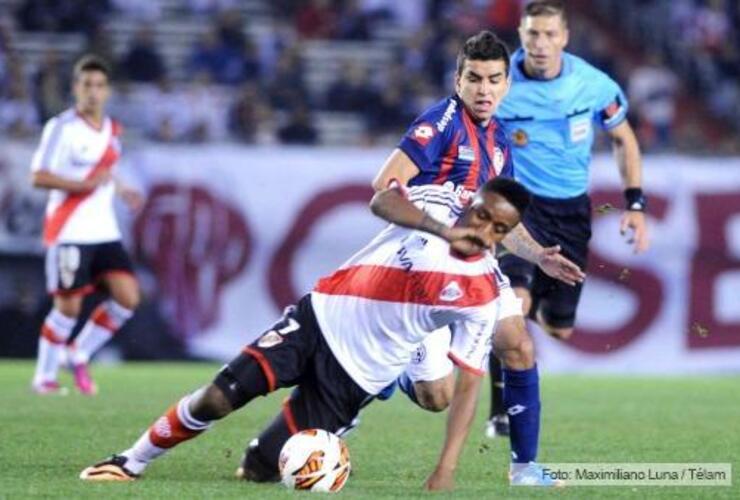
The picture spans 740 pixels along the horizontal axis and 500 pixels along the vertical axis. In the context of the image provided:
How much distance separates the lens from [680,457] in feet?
32.3

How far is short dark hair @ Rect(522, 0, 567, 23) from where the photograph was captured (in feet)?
36.4

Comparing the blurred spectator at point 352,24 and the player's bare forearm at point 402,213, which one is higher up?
the player's bare forearm at point 402,213

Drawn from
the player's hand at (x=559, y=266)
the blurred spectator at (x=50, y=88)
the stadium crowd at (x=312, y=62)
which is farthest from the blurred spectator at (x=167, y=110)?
the player's hand at (x=559, y=266)

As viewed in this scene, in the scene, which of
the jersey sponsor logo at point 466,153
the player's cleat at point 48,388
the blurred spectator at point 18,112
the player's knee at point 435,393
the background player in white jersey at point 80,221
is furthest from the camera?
the blurred spectator at point 18,112

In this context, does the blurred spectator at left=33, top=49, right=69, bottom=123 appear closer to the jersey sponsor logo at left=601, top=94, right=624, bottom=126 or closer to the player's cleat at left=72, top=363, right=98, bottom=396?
the player's cleat at left=72, top=363, right=98, bottom=396

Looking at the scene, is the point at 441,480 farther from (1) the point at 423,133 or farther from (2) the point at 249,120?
(2) the point at 249,120

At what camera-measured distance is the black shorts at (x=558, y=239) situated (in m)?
11.4

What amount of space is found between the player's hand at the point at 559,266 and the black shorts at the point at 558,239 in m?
2.82

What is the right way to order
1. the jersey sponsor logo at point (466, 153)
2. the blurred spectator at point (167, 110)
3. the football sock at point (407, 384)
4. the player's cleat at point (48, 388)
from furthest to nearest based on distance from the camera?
the blurred spectator at point (167, 110), the player's cleat at point (48, 388), the football sock at point (407, 384), the jersey sponsor logo at point (466, 153)

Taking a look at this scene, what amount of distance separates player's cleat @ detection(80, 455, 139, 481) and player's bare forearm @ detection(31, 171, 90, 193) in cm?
648

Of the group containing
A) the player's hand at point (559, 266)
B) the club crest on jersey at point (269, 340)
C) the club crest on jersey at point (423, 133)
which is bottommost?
the club crest on jersey at point (269, 340)

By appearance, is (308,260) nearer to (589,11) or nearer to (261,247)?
(261,247)

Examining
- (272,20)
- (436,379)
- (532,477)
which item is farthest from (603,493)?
(272,20)

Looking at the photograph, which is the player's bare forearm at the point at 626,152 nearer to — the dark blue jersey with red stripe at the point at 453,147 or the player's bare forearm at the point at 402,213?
the dark blue jersey with red stripe at the point at 453,147
